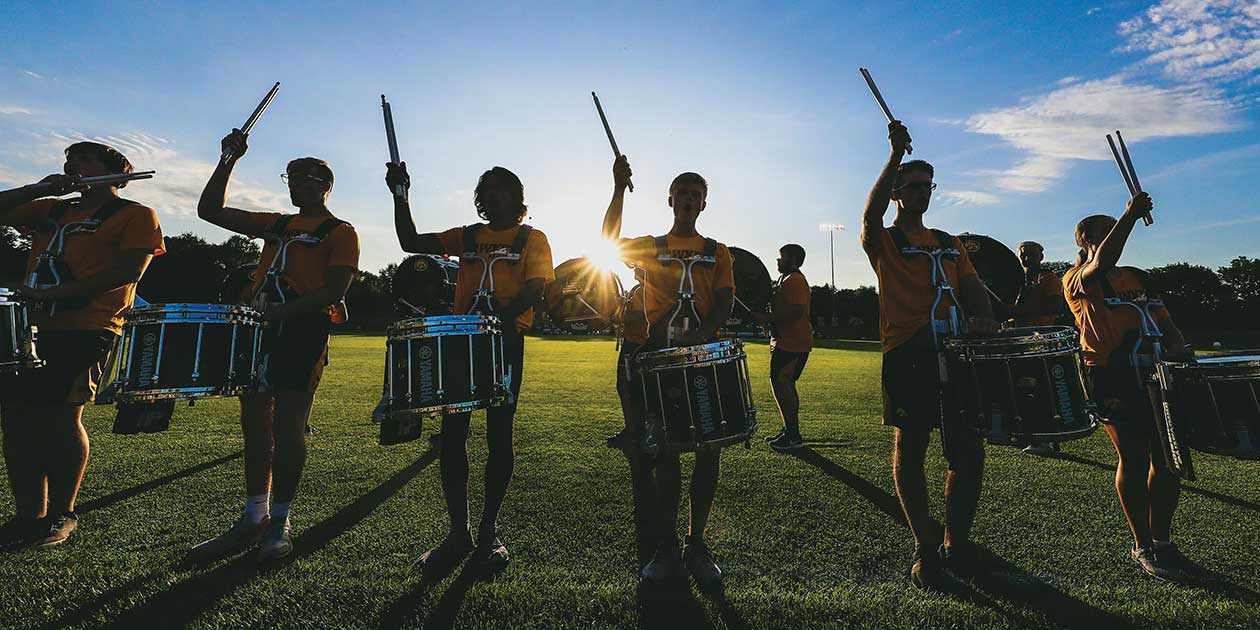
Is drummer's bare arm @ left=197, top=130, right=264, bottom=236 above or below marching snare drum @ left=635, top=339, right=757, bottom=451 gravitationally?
above

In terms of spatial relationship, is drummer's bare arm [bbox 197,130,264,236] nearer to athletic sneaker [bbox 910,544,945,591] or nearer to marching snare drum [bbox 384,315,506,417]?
marching snare drum [bbox 384,315,506,417]

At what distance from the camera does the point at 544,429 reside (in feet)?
25.1

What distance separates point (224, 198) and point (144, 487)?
2573mm

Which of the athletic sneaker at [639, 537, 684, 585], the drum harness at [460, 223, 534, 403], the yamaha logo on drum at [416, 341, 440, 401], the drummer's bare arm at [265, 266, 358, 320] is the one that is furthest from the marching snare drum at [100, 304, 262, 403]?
the athletic sneaker at [639, 537, 684, 585]

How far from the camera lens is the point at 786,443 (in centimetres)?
653

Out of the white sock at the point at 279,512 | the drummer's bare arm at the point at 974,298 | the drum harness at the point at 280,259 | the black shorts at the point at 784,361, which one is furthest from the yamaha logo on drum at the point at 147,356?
the black shorts at the point at 784,361

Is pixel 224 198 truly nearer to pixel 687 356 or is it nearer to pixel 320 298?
pixel 320 298

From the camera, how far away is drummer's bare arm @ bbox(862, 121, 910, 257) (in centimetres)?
335

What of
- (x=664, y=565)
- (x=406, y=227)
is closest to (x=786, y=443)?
(x=664, y=565)

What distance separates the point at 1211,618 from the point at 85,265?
20.7ft

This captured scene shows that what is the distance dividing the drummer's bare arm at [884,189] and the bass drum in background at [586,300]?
1.67m

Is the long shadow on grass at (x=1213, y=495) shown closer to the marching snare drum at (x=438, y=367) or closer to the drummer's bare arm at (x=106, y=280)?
the marching snare drum at (x=438, y=367)

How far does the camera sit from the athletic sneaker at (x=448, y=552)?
3.34 meters

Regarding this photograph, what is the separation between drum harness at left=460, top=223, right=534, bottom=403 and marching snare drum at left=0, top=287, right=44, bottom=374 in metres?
2.39
